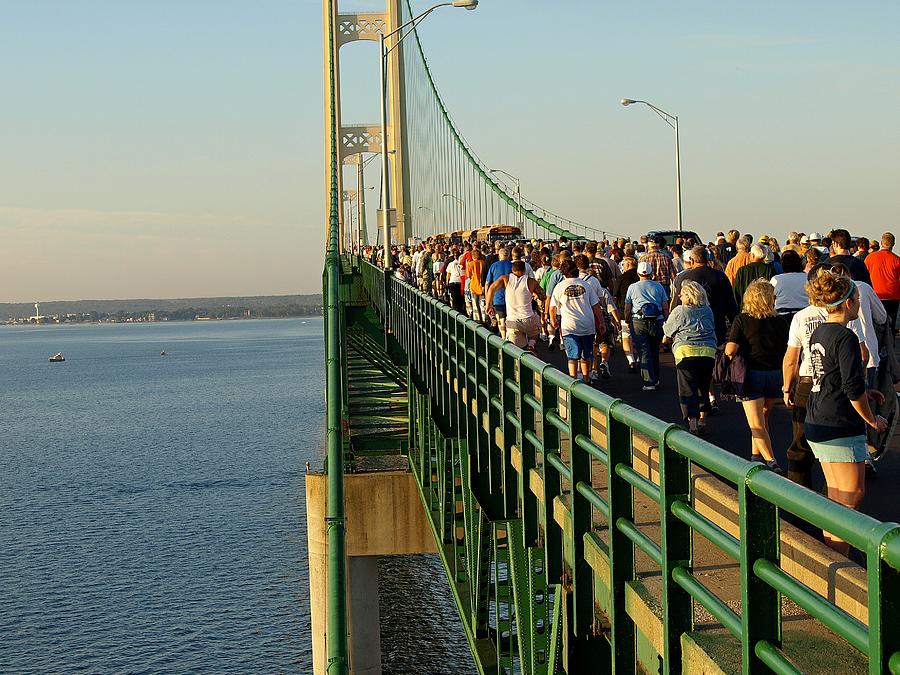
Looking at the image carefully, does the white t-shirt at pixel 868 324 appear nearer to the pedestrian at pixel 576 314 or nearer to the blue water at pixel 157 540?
the pedestrian at pixel 576 314

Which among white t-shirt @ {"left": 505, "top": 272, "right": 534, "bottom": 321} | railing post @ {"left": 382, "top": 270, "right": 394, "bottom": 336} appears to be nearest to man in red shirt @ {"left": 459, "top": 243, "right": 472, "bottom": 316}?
railing post @ {"left": 382, "top": 270, "right": 394, "bottom": 336}

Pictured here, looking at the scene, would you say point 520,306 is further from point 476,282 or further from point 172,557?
point 172,557

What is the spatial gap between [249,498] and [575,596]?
52.6 meters

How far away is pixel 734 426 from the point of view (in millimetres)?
11102

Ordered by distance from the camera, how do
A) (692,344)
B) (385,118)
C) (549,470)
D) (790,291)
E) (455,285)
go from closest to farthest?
(549,470), (692,344), (790,291), (455,285), (385,118)

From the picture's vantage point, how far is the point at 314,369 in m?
153

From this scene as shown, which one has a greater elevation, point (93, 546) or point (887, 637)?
point (887, 637)

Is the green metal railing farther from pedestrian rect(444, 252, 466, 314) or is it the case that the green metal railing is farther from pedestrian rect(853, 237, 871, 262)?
pedestrian rect(444, 252, 466, 314)

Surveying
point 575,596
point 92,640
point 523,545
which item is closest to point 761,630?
point 575,596

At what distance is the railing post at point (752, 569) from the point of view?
2832mm

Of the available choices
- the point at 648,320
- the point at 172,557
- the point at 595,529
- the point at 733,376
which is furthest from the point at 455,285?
the point at 172,557

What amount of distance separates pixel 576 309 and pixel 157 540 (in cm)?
3841

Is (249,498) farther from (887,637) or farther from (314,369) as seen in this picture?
(314,369)

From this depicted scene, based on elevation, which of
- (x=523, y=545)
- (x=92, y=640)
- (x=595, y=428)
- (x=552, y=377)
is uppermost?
(x=552, y=377)
